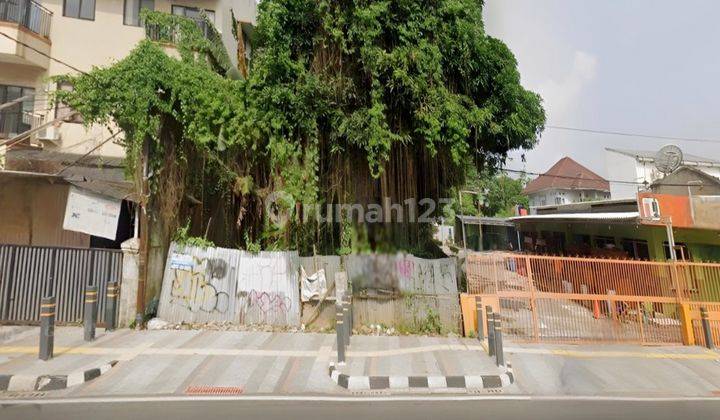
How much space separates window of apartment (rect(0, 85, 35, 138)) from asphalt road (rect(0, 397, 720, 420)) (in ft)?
36.5

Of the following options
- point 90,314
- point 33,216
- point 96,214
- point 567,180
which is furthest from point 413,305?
point 567,180

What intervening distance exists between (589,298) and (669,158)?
41.1 feet

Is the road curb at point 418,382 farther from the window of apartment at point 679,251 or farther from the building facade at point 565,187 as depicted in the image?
the building facade at point 565,187

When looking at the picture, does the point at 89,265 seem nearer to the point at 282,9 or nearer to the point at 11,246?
the point at 11,246

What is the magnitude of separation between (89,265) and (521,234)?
21.5 metres

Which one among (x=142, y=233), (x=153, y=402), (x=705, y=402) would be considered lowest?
(x=705, y=402)

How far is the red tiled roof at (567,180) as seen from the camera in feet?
127

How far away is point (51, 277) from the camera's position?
8.40 metres

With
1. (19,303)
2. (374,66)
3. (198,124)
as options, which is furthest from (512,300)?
(19,303)

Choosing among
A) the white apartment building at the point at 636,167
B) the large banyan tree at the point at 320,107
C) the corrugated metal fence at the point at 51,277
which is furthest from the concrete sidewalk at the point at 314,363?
the white apartment building at the point at 636,167

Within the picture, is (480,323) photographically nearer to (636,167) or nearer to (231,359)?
(231,359)

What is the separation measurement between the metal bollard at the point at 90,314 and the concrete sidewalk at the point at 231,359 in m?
0.18

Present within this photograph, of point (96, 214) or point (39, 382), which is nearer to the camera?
point (39, 382)

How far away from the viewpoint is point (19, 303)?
8320 millimetres
